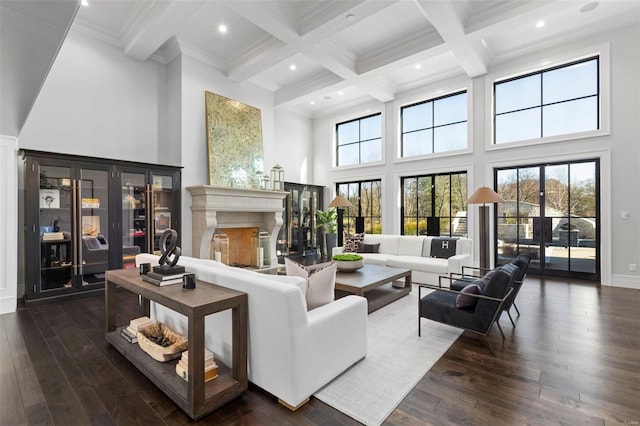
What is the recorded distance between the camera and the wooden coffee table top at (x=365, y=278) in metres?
3.88

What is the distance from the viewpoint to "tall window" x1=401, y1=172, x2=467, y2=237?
23.0 ft

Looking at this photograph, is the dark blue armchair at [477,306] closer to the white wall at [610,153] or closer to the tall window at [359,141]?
the white wall at [610,153]

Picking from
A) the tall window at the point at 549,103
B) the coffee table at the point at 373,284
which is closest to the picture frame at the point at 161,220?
the coffee table at the point at 373,284

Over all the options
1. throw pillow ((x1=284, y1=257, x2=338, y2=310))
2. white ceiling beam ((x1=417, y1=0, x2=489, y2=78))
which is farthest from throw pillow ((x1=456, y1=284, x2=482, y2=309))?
white ceiling beam ((x1=417, y1=0, x2=489, y2=78))

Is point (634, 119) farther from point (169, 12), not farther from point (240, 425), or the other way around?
point (169, 12)

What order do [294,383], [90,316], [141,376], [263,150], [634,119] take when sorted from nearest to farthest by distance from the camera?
[294,383]
[141,376]
[90,316]
[634,119]
[263,150]

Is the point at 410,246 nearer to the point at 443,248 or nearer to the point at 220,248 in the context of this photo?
the point at 443,248

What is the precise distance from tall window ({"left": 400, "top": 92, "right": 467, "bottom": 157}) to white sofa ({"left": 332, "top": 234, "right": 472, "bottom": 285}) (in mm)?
2505

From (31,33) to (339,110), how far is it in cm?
807

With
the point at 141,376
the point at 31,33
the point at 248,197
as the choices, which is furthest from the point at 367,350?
the point at 248,197

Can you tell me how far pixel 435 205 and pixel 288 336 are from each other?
20.7ft

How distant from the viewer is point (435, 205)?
292 inches

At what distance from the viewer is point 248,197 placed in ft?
21.4

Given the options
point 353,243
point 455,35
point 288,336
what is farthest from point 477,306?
point 455,35
